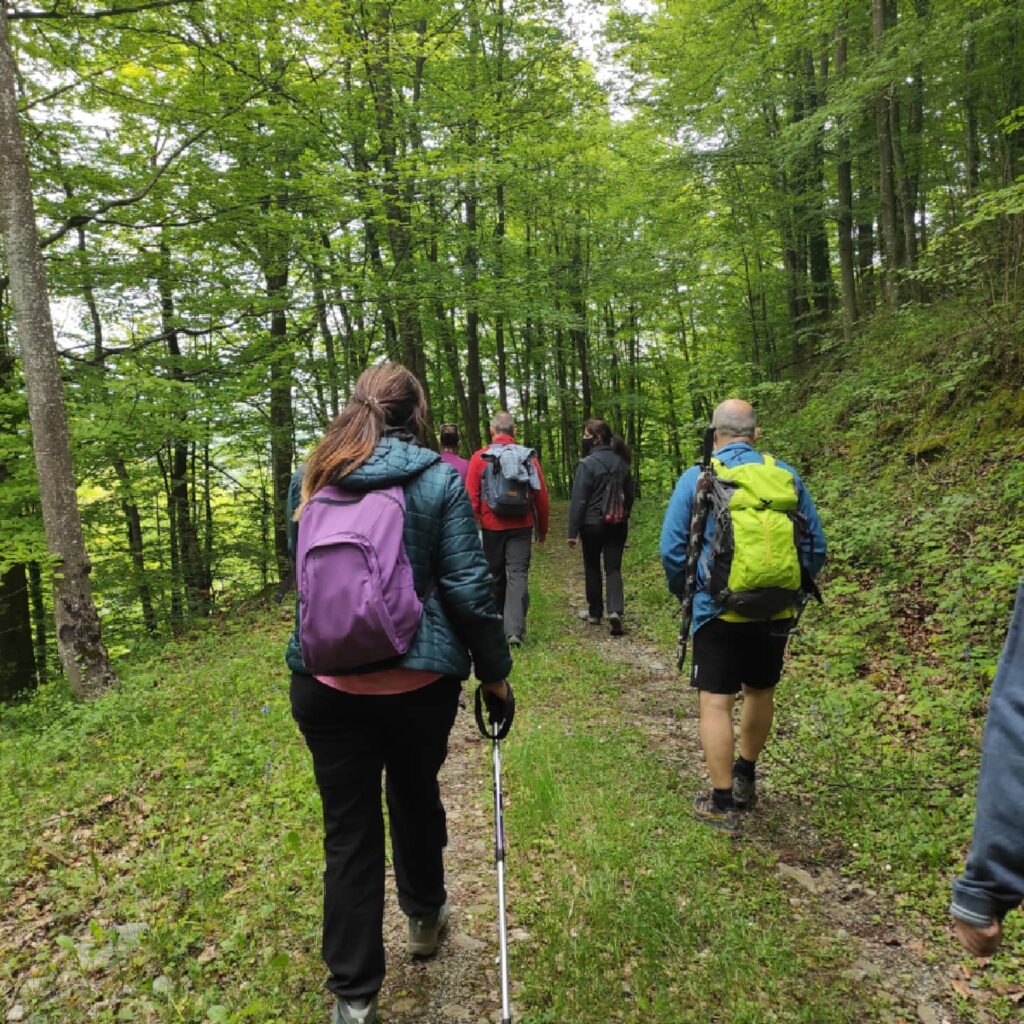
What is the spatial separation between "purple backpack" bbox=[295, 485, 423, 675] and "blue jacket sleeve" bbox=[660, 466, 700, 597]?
6.83 ft

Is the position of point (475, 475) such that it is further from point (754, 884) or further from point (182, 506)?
point (182, 506)

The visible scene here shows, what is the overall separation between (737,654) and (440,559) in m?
2.11

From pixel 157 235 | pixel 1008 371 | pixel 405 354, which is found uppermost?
pixel 157 235

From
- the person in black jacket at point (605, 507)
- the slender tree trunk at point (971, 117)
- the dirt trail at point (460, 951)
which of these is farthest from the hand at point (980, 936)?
the slender tree trunk at point (971, 117)

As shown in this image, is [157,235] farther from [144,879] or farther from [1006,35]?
[1006,35]

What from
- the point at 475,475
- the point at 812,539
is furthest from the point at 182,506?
the point at 812,539

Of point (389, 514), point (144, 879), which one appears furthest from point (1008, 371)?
point (144, 879)

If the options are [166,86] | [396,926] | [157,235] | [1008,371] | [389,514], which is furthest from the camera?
[157,235]

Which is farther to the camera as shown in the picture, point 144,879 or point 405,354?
point 405,354

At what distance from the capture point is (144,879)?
3.58 metres

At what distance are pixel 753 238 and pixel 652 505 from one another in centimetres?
651

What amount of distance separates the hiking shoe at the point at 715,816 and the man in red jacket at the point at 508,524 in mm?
3611

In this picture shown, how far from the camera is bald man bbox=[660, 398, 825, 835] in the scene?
3811 mm

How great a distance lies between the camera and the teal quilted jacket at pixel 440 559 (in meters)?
2.41
